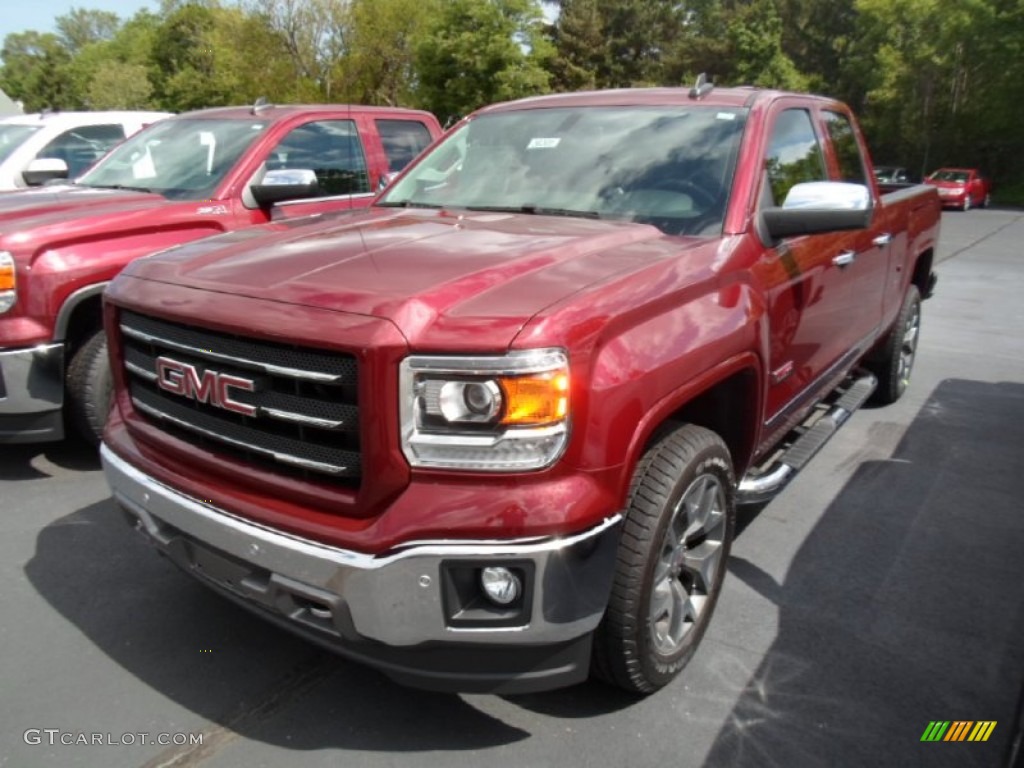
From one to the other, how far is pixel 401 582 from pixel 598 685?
3.47ft

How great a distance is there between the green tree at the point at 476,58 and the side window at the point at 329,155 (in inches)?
1287

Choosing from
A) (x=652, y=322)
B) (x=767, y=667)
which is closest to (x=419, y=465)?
(x=652, y=322)

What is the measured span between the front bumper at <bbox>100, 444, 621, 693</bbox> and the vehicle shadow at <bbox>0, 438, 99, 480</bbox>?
9.13 feet

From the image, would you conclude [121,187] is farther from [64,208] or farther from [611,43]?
[611,43]

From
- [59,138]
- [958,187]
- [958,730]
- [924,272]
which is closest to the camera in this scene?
[958,730]

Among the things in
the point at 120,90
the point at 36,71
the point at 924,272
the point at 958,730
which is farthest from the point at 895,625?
the point at 36,71

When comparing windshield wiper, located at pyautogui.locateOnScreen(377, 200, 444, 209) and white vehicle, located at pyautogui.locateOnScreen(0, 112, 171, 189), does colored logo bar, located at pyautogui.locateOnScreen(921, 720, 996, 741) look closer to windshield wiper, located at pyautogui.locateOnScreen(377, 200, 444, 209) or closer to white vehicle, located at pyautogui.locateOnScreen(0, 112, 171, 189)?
windshield wiper, located at pyautogui.locateOnScreen(377, 200, 444, 209)

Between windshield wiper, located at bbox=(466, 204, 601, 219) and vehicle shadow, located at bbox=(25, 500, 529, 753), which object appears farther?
windshield wiper, located at bbox=(466, 204, 601, 219)

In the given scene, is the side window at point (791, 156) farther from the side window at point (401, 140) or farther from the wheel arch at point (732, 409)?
the side window at point (401, 140)

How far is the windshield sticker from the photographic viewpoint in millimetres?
3648

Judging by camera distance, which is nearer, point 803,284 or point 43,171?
point 803,284

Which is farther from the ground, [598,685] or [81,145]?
[81,145]

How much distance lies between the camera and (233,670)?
2.90 meters

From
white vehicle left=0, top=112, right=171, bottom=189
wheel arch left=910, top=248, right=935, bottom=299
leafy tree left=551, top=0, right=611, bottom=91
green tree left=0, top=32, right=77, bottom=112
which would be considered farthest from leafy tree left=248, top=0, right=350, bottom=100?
green tree left=0, top=32, right=77, bottom=112
